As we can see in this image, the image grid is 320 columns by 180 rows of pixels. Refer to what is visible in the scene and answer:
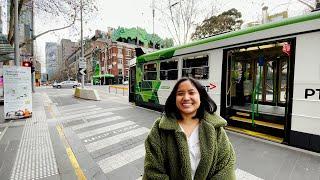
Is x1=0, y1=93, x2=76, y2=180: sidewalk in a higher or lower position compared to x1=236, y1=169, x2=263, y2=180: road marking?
lower

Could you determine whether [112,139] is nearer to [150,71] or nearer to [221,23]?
[150,71]

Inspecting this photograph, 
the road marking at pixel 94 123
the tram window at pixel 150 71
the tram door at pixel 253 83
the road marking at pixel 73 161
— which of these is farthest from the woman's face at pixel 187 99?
the tram window at pixel 150 71

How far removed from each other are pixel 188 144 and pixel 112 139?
526 cm

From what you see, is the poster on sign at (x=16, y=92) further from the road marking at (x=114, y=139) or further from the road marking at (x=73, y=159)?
the road marking at (x=114, y=139)

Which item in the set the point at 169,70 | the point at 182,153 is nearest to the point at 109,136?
the point at 169,70

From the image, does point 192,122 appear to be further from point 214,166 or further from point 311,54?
point 311,54

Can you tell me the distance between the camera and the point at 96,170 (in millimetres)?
4664

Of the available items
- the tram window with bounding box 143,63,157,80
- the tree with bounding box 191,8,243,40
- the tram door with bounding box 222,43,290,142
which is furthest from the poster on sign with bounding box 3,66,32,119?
the tree with bounding box 191,8,243,40

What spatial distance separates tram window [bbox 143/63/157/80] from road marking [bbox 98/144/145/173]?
6.36 metres

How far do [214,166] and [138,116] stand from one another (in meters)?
8.58

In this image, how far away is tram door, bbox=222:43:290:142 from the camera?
25.1 ft

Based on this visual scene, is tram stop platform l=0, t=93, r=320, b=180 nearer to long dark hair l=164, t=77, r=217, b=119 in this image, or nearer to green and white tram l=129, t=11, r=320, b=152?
green and white tram l=129, t=11, r=320, b=152

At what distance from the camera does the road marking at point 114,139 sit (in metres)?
6.15

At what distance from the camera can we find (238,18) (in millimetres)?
26828
